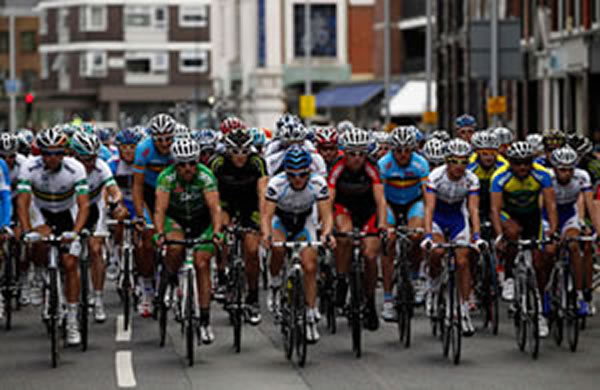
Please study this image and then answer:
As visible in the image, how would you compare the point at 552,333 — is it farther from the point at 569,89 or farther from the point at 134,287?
the point at 569,89

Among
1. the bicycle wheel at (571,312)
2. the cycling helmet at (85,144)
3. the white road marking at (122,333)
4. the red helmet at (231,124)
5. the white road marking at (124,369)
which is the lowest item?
the white road marking at (124,369)

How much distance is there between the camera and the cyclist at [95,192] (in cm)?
1622

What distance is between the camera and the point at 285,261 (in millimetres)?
14852

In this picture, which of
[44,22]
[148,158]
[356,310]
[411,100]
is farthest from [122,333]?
[44,22]

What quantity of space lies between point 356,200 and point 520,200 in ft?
5.07

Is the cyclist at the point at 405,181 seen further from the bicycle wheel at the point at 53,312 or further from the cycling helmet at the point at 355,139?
the bicycle wheel at the point at 53,312

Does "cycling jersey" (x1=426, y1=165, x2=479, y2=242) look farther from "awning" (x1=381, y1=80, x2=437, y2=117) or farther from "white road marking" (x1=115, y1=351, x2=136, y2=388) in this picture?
"awning" (x1=381, y1=80, x2=437, y2=117)

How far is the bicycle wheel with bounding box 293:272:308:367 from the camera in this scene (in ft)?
45.2

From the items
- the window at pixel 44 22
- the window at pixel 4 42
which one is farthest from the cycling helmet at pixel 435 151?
the window at pixel 4 42

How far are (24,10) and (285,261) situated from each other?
110543 millimetres

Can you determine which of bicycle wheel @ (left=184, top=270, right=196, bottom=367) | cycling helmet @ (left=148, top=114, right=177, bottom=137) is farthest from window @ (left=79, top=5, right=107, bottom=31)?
bicycle wheel @ (left=184, top=270, right=196, bottom=367)

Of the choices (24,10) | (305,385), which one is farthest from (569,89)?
(24,10)

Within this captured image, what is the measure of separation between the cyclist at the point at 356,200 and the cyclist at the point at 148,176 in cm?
177

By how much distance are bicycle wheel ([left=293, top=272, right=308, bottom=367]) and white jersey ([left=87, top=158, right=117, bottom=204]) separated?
2.77 meters
